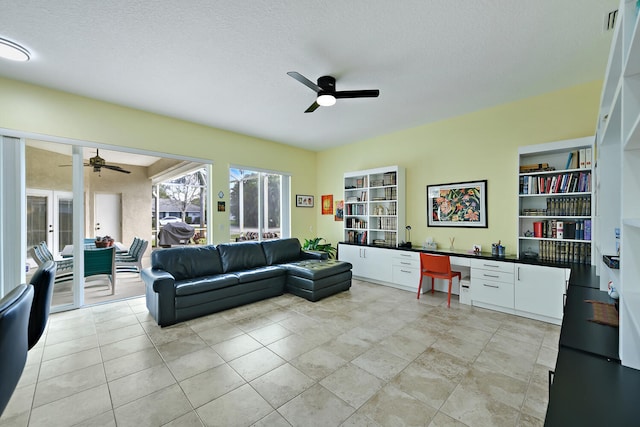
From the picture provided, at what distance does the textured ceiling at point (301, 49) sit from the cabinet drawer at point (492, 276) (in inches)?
96.9

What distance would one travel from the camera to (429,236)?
4.84 meters

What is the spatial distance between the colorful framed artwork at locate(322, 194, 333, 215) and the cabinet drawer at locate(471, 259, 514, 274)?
3433 mm

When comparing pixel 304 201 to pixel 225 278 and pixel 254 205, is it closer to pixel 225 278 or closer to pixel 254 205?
pixel 254 205

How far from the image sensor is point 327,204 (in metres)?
6.63

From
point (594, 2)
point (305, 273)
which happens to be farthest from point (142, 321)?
point (594, 2)

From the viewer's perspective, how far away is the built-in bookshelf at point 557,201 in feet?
10.6

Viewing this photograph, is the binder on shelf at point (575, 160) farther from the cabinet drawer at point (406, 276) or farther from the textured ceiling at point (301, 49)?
the cabinet drawer at point (406, 276)

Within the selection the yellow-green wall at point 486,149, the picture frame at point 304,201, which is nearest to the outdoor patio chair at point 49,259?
the picture frame at point 304,201

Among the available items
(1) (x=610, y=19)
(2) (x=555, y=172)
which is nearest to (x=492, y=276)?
(2) (x=555, y=172)

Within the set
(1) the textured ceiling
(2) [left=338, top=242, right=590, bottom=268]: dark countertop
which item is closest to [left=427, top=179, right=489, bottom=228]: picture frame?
(2) [left=338, top=242, right=590, bottom=268]: dark countertop

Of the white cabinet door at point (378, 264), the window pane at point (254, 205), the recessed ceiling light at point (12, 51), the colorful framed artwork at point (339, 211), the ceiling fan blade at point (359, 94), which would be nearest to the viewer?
the recessed ceiling light at point (12, 51)

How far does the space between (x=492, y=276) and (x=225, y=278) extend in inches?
147

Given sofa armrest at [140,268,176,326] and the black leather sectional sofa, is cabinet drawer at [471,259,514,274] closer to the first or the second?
the black leather sectional sofa

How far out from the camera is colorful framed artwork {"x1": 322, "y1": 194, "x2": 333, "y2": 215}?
21.5 feet
